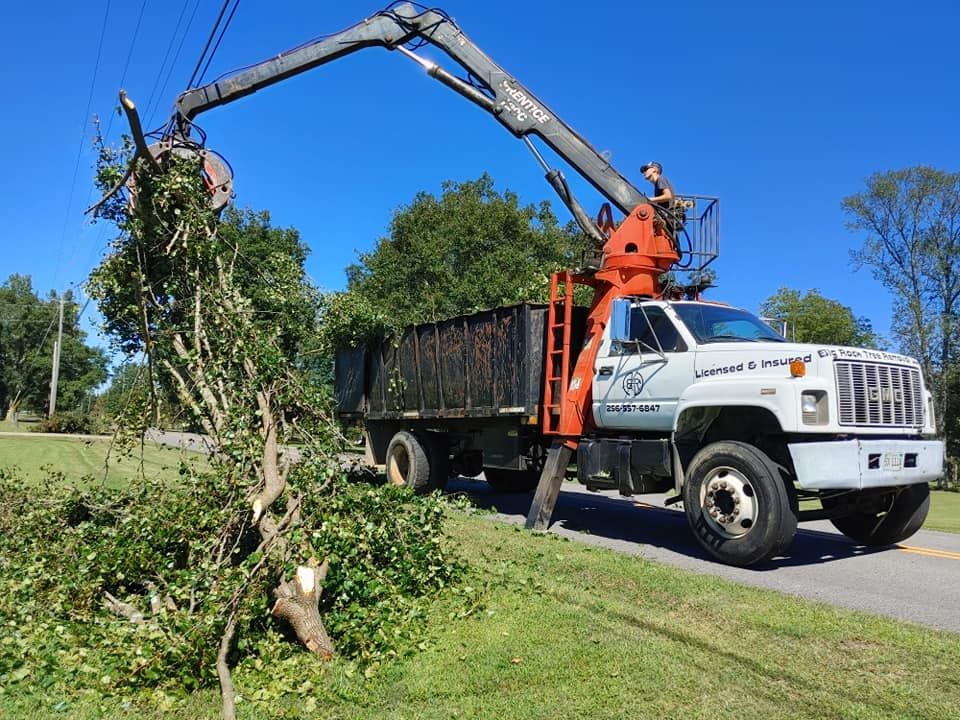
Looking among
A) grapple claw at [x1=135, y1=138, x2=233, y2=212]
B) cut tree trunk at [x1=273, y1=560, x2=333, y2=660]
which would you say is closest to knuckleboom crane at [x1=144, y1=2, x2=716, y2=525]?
grapple claw at [x1=135, y1=138, x2=233, y2=212]

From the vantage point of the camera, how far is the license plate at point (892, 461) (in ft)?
22.1

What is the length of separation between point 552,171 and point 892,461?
18.6ft

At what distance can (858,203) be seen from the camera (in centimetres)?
3425

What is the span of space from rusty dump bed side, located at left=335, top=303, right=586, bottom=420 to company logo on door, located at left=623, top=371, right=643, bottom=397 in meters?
1.40

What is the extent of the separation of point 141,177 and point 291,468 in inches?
145

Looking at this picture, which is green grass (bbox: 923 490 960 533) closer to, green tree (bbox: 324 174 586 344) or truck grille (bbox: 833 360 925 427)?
truck grille (bbox: 833 360 925 427)

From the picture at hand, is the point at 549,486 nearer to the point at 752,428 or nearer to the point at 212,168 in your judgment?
the point at 752,428

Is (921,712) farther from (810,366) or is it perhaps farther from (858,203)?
(858,203)

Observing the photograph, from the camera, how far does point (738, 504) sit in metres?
6.76

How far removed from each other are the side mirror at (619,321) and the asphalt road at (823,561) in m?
2.22

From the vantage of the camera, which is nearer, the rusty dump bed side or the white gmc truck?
the white gmc truck

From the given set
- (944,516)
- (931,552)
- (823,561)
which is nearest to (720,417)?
(823,561)

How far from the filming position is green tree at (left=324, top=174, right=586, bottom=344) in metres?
27.1

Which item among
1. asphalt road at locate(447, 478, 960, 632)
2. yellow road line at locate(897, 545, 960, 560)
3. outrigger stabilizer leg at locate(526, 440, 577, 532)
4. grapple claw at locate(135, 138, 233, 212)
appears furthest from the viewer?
grapple claw at locate(135, 138, 233, 212)
